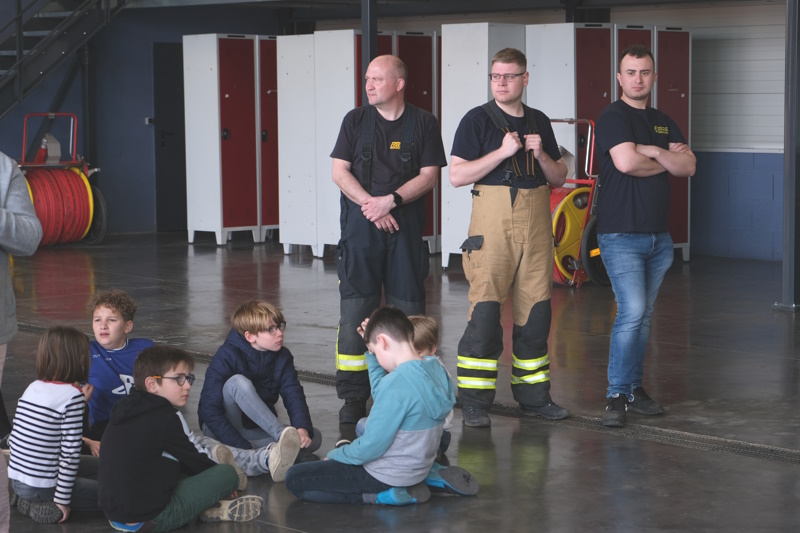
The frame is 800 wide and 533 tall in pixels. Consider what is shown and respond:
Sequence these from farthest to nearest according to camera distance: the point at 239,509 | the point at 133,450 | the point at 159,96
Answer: the point at 159,96
the point at 239,509
the point at 133,450

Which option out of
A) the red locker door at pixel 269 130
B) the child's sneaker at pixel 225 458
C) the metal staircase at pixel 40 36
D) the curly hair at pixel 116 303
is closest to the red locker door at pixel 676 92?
the red locker door at pixel 269 130

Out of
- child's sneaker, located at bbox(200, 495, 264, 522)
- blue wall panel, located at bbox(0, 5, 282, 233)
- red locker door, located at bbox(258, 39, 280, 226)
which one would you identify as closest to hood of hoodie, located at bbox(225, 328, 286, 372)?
child's sneaker, located at bbox(200, 495, 264, 522)

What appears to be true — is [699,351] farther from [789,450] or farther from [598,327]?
[789,450]

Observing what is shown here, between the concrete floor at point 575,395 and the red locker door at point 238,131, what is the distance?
209 centimetres

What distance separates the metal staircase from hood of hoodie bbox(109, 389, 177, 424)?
10.4 metres

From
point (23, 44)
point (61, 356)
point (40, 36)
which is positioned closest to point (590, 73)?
point (40, 36)

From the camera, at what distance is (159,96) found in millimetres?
17047

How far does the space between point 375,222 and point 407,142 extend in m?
0.45

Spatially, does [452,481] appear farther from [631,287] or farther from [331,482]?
[631,287]

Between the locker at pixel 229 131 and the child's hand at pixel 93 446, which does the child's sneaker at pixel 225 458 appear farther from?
the locker at pixel 229 131

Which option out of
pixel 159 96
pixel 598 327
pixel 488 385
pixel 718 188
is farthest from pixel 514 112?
pixel 159 96

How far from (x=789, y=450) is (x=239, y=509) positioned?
2588mm

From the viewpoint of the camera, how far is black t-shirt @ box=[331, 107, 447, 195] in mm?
6309

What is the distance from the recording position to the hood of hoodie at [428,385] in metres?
4.73
